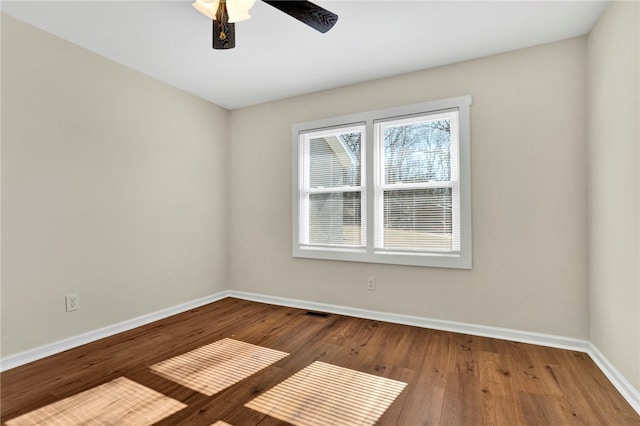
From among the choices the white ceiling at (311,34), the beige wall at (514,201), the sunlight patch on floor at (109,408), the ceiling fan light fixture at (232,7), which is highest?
the white ceiling at (311,34)

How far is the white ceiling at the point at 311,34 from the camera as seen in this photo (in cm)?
215

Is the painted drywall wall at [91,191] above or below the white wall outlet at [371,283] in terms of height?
above

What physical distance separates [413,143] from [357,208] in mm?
904

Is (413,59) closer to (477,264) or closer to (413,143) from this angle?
(413,143)

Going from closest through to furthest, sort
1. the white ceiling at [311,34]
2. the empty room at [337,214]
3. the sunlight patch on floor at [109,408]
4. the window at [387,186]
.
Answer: the sunlight patch on floor at [109,408]
the empty room at [337,214]
the white ceiling at [311,34]
the window at [387,186]

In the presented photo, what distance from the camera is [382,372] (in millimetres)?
2148

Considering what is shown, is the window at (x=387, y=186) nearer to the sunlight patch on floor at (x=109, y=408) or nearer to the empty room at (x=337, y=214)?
the empty room at (x=337, y=214)

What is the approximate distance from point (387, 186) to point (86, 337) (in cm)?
310

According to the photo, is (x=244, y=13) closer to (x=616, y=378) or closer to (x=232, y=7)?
(x=232, y=7)

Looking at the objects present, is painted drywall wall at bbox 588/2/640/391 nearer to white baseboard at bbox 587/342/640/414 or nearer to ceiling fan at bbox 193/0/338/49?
white baseboard at bbox 587/342/640/414

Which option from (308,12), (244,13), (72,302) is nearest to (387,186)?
(308,12)

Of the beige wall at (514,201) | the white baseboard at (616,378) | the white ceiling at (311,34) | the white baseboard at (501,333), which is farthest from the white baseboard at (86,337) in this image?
the white baseboard at (616,378)

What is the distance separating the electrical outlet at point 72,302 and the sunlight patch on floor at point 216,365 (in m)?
0.96

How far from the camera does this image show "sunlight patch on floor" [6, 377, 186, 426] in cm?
164
